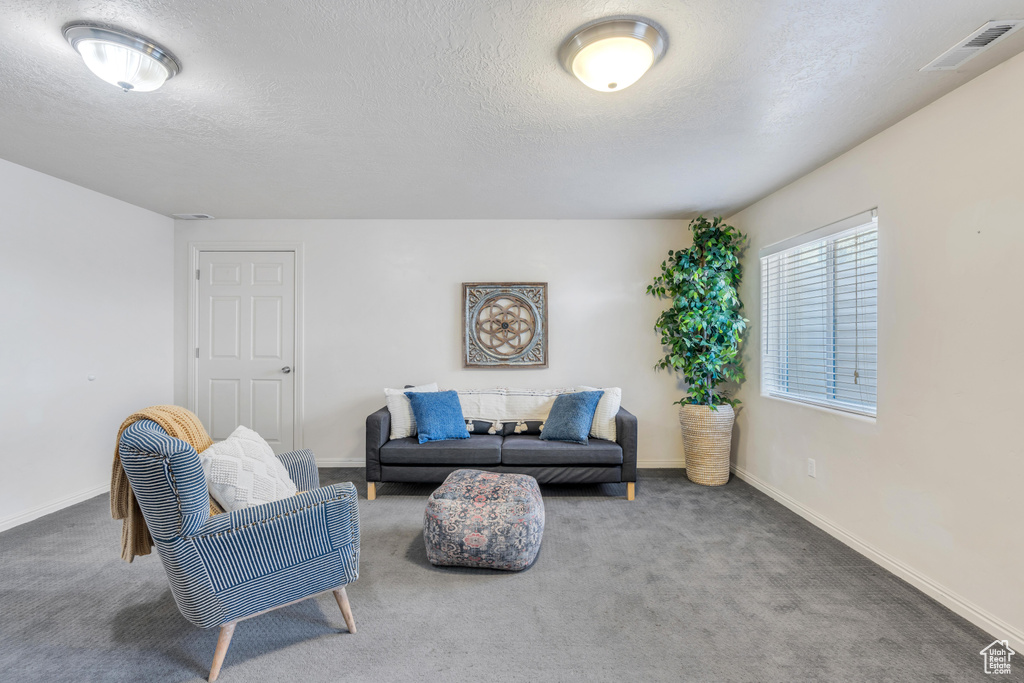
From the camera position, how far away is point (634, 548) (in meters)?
2.68

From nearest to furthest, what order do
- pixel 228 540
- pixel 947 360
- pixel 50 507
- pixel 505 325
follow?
pixel 228 540, pixel 947 360, pixel 50 507, pixel 505 325

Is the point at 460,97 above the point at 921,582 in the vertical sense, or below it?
above

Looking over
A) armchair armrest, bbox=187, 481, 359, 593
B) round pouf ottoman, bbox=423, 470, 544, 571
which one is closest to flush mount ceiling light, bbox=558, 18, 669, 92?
armchair armrest, bbox=187, 481, 359, 593

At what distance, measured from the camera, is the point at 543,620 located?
78.7 inches

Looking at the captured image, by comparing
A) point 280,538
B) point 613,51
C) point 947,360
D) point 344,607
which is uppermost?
point 613,51

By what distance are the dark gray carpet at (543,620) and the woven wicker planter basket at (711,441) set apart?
0.91 meters

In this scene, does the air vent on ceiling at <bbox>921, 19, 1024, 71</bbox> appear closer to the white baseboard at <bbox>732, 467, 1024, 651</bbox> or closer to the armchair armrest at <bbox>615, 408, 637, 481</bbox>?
the white baseboard at <bbox>732, 467, 1024, 651</bbox>

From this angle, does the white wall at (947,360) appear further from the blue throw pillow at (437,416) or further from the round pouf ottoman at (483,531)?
the blue throw pillow at (437,416)

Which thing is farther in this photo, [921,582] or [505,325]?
[505,325]

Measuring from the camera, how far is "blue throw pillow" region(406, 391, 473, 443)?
3623 millimetres

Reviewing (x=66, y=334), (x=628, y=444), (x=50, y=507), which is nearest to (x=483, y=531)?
(x=628, y=444)

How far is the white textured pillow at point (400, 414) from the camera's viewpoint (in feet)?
12.2

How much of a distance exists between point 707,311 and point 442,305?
7.56ft

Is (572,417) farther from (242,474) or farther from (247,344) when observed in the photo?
(247,344)
